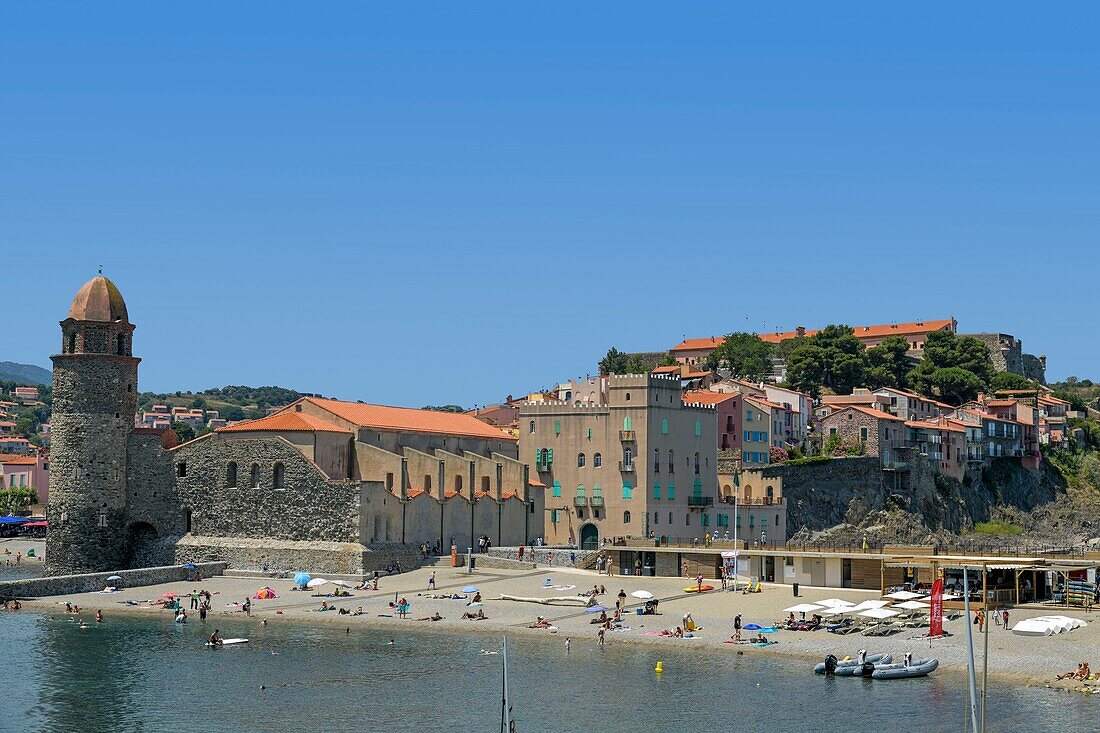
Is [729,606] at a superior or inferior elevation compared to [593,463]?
inferior

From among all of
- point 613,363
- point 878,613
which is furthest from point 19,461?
point 878,613

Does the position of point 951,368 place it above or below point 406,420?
above

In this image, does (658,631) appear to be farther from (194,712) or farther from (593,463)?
(593,463)

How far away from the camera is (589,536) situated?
8881cm

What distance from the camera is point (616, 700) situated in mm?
47906

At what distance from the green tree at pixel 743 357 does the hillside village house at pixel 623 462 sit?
63133 millimetres

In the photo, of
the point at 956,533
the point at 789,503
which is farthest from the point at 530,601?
the point at 956,533

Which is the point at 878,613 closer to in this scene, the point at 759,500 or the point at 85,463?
the point at 759,500

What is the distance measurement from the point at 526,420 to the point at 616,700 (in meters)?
44.8

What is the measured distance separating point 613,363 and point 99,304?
83775 mm

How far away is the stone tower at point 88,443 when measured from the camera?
81.9 m

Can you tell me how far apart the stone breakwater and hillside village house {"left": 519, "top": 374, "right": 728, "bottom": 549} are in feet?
70.5

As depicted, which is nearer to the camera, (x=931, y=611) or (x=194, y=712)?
(x=194, y=712)

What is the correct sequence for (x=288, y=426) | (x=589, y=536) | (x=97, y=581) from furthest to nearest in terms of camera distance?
(x=589, y=536) < (x=288, y=426) < (x=97, y=581)
